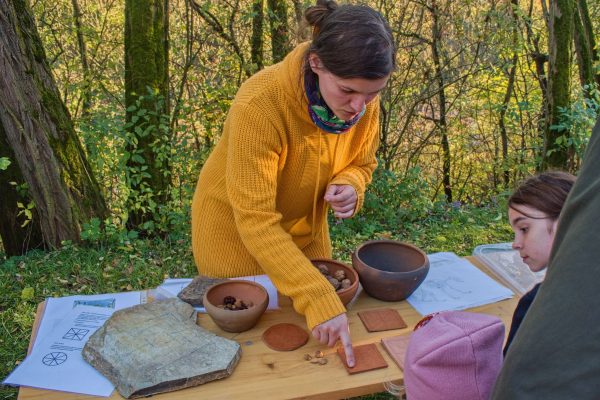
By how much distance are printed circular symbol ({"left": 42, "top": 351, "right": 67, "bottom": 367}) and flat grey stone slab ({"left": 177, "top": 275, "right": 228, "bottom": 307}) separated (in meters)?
0.39

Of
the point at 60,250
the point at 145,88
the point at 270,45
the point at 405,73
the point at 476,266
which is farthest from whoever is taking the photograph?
the point at 405,73

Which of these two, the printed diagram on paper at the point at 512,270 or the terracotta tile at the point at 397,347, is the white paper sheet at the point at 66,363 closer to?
the terracotta tile at the point at 397,347

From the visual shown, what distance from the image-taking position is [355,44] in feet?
4.33

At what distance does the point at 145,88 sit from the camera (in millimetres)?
3545

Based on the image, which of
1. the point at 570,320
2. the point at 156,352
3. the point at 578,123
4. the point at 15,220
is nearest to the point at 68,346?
the point at 156,352

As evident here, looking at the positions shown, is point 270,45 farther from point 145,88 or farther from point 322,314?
point 322,314

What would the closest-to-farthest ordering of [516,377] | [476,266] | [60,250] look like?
1. [516,377]
2. [476,266]
3. [60,250]

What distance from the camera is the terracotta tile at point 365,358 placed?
1.33 meters

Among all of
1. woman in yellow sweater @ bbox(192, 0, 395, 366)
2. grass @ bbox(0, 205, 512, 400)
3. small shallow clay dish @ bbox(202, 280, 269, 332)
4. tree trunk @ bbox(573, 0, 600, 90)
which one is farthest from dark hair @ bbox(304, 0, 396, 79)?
tree trunk @ bbox(573, 0, 600, 90)

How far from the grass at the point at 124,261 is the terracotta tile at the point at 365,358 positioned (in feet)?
3.30

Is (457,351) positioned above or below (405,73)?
below

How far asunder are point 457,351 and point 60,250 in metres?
2.94

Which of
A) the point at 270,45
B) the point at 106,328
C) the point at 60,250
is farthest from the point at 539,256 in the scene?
the point at 270,45

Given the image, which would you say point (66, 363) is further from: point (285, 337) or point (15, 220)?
point (15, 220)
